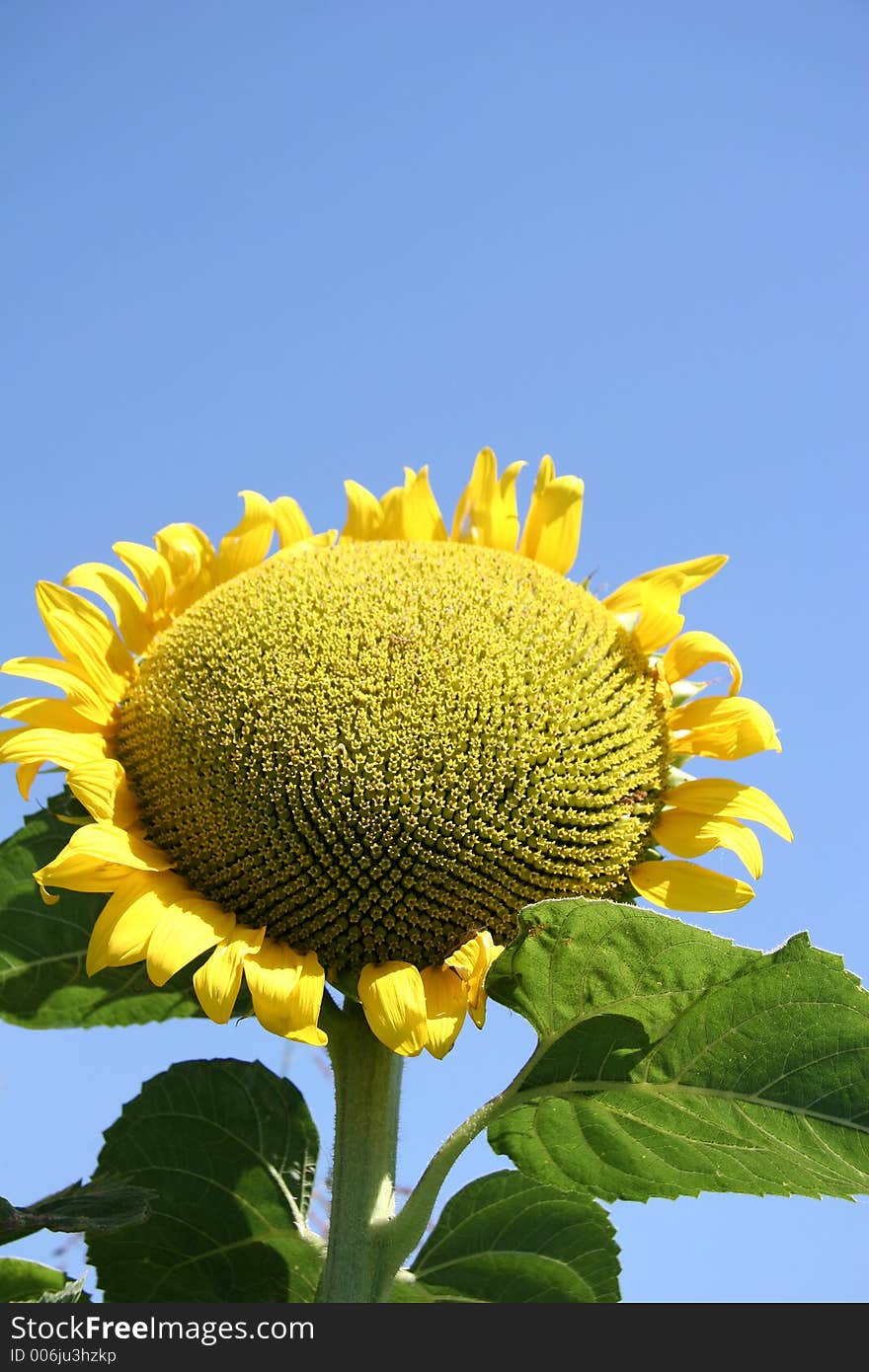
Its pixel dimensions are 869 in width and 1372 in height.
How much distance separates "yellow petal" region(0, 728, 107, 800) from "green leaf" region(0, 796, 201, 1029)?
0.92ft

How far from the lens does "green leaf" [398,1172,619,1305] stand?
3.09 meters

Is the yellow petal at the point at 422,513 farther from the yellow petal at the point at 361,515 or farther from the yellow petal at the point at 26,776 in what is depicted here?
the yellow petal at the point at 26,776

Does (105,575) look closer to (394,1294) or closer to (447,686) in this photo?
(447,686)

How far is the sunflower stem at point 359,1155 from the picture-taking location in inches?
106

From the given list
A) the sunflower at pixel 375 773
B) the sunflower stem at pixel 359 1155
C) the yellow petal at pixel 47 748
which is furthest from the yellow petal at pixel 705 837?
the yellow petal at pixel 47 748

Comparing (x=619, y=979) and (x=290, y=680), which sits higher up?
(x=290, y=680)

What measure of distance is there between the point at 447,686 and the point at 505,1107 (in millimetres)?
826

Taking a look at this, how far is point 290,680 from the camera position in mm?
2691

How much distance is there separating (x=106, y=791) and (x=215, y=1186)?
1005 millimetres

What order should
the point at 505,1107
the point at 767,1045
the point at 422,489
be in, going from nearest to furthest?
the point at 767,1045
the point at 505,1107
the point at 422,489

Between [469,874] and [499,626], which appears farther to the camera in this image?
[499,626]

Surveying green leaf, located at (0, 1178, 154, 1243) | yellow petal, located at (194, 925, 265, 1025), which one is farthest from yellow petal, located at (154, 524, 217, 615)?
green leaf, located at (0, 1178, 154, 1243)

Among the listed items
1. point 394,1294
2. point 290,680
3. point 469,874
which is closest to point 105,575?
point 290,680

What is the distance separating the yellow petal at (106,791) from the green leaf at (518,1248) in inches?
47.2
